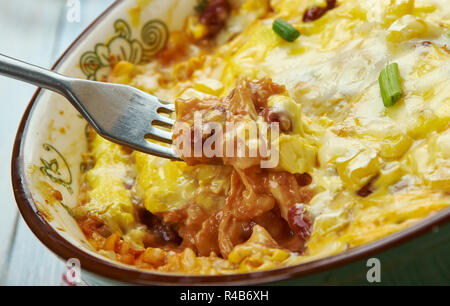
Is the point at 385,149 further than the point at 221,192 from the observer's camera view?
No

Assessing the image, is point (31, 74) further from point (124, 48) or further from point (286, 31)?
point (286, 31)

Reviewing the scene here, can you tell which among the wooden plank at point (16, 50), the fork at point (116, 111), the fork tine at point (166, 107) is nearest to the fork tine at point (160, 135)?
the fork at point (116, 111)

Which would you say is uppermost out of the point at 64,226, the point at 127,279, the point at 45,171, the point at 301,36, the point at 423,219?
the point at 301,36

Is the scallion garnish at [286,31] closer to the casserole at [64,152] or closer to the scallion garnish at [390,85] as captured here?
the scallion garnish at [390,85]

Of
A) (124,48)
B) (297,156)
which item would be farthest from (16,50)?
(297,156)

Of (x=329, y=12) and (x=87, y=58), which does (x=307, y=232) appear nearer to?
(x=329, y=12)

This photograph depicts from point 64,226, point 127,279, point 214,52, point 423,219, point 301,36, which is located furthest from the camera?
point 214,52

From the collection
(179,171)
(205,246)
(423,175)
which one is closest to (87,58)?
(179,171)
